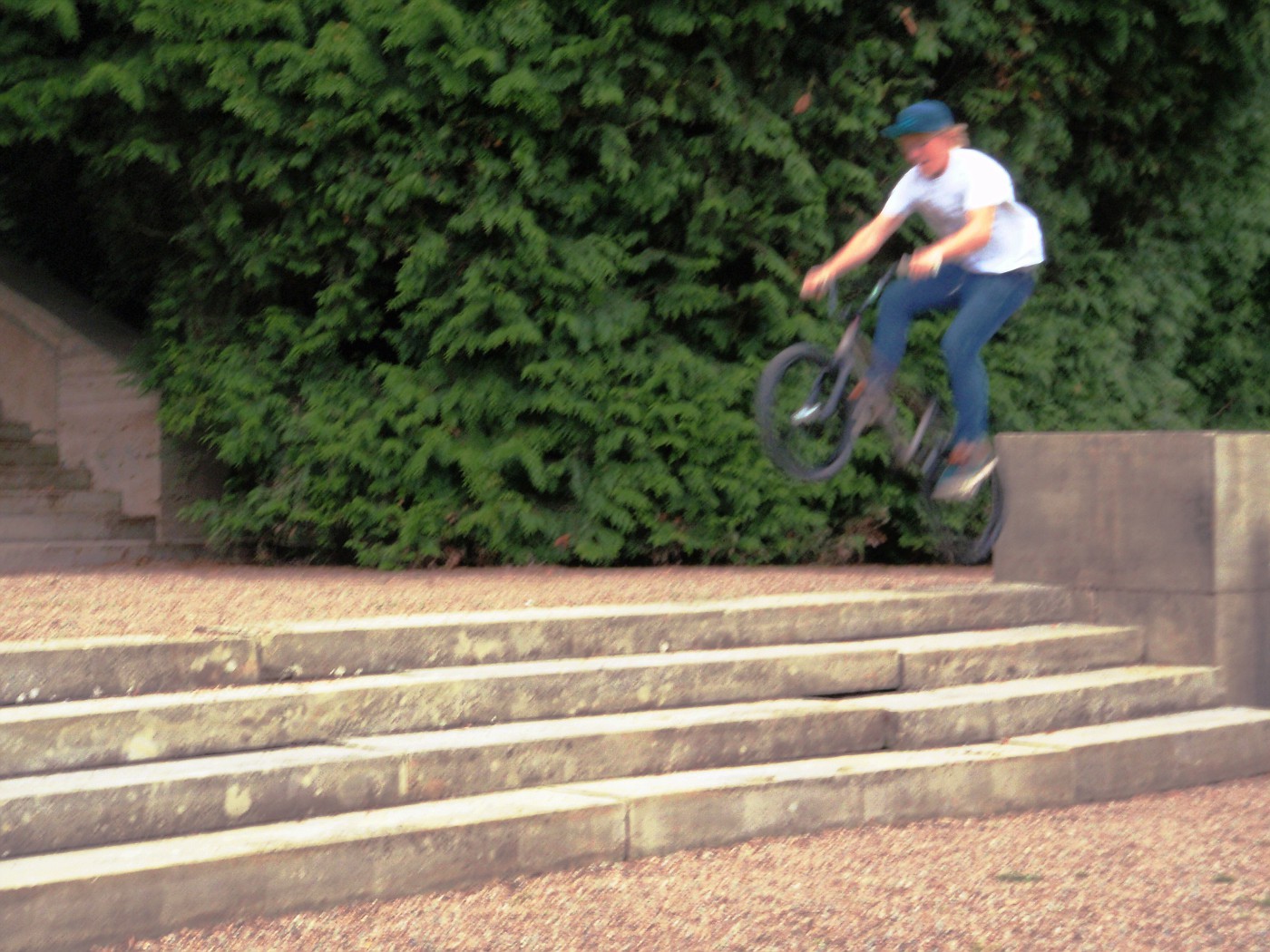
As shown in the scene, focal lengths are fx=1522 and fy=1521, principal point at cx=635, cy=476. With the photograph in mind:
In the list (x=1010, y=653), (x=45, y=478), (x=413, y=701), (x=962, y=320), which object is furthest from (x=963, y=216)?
(x=45, y=478)

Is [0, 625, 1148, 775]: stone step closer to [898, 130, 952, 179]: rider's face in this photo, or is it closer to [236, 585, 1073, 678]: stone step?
[236, 585, 1073, 678]: stone step

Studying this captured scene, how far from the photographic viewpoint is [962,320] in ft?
22.8

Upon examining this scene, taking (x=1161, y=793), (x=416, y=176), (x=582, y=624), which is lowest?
(x=1161, y=793)

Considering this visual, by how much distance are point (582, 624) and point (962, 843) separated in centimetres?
172

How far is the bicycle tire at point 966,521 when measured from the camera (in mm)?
7910

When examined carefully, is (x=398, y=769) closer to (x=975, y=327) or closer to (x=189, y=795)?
(x=189, y=795)

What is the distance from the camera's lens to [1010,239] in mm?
6910

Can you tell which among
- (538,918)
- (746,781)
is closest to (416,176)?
(746,781)

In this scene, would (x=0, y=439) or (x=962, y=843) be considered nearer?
(x=962, y=843)

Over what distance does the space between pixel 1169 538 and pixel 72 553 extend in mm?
7325

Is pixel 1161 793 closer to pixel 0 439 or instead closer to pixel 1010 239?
pixel 1010 239

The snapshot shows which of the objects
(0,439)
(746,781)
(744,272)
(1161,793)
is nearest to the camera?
(746,781)

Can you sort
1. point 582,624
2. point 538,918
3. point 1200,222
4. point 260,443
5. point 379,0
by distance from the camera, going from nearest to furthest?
point 538,918, point 582,624, point 379,0, point 260,443, point 1200,222

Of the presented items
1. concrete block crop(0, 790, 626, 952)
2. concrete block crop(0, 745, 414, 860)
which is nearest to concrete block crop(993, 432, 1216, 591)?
concrete block crop(0, 790, 626, 952)
